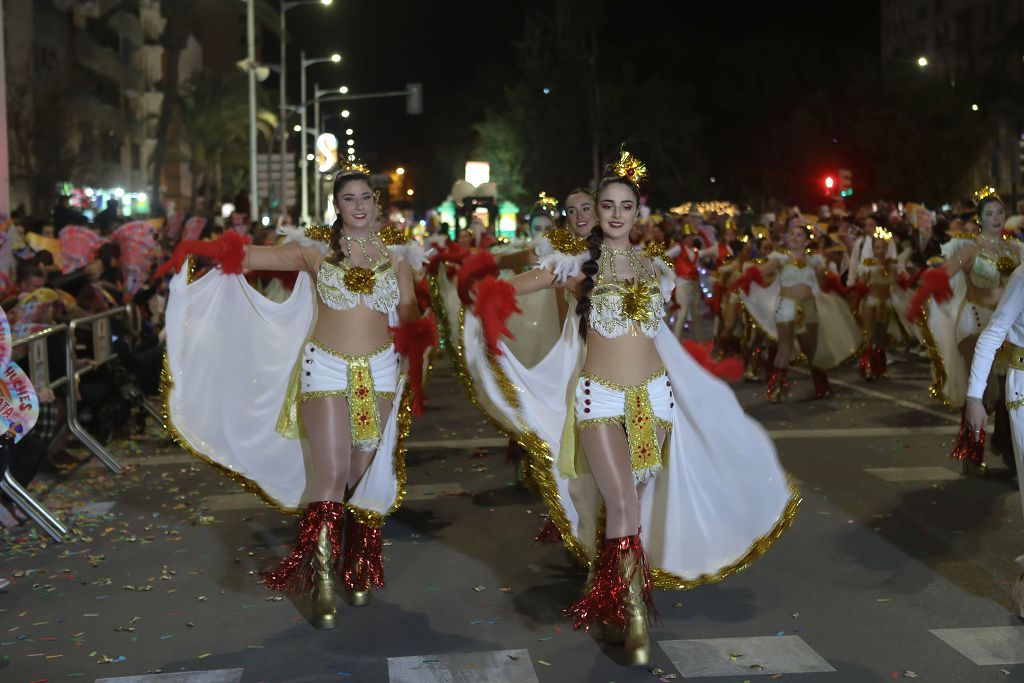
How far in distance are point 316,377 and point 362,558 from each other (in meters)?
0.97

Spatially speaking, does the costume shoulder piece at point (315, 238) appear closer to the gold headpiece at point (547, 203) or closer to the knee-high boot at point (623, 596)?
the knee-high boot at point (623, 596)

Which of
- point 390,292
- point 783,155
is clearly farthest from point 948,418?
point 783,155

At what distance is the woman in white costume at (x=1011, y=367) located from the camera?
6.30 meters

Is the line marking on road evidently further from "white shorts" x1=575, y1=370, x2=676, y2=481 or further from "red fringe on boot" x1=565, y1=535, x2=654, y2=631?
"red fringe on boot" x1=565, y1=535, x2=654, y2=631

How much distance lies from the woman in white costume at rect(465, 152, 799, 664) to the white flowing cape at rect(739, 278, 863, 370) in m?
9.32

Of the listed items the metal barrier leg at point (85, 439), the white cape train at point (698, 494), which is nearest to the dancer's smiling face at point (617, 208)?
the white cape train at point (698, 494)

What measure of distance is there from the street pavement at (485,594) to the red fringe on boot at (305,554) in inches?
7.1

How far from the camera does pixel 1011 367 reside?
257 inches

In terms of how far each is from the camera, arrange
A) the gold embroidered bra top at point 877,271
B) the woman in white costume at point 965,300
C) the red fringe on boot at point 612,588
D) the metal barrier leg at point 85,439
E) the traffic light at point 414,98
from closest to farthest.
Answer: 1. the red fringe on boot at point 612,588
2. the woman in white costume at point 965,300
3. the metal barrier leg at point 85,439
4. the gold embroidered bra top at point 877,271
5. the traffic light at point 414,98

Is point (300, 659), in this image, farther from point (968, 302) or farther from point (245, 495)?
point (968, 302)

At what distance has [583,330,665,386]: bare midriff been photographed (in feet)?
19.5

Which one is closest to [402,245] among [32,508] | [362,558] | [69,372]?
[362,558]

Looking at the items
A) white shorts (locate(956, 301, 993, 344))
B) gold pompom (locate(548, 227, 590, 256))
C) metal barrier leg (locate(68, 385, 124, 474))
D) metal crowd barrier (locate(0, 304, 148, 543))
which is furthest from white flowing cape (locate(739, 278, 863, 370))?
gold pompom (locate(548, 227, 590, 256))

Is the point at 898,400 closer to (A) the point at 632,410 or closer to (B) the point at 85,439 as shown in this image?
(B) the point at 85,439
